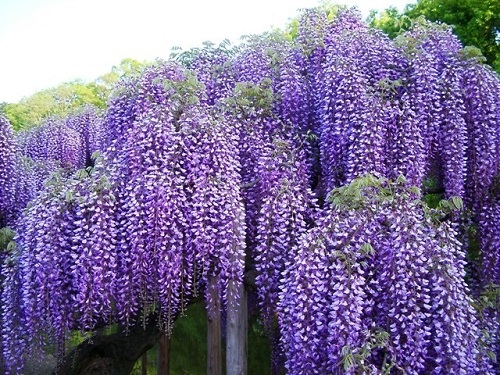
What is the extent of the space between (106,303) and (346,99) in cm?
325

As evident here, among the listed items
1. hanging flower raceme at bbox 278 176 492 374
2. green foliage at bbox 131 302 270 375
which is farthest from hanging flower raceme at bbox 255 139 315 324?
green foliage at bbox 131 302 270 375

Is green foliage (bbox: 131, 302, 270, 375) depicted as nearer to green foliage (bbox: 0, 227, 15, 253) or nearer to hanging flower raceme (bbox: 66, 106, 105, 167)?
hanging flower raceme (bbox: 66, 106, 105, 167)

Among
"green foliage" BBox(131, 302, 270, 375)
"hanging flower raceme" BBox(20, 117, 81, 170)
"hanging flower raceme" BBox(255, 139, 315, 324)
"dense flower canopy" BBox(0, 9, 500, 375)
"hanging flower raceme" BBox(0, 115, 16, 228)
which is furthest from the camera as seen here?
"green foliage" BBox(131, 302, 270, 375)

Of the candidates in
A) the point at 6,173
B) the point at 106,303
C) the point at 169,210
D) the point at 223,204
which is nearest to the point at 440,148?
the point at 223,204

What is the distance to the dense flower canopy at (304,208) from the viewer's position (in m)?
4.97

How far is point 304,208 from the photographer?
20.0ft

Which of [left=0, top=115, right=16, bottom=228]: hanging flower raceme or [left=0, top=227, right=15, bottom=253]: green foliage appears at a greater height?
[left=0, top=115, right=16, bottom=228]: hanging flower raceme

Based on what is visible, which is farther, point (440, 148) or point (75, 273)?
point (440, 148)

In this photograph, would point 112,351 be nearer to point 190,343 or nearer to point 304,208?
point 190,343

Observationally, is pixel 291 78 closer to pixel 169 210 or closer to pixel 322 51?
pixel 322 51

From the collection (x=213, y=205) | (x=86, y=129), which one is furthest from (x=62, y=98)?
(x=213, y=205)

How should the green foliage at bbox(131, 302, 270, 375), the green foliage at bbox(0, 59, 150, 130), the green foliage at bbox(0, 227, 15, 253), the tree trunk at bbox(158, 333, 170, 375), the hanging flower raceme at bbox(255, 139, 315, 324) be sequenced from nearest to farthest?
the hanging flower raceme at bbox(255, 139, 315, 324)
the green foliage at bbox(0, 227, 15, 253)
the tree trunk at bbox(158, 333, 170, 375)
the green foliage at bbox(131, 302, 270, 375)
the green foliage at bbox(0, 59, 150, 130)

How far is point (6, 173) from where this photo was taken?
7832 mm

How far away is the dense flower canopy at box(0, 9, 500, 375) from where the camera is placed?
4.97 meters
